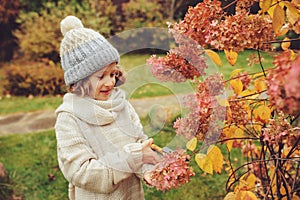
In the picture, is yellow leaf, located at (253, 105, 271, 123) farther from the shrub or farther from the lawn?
the shrub

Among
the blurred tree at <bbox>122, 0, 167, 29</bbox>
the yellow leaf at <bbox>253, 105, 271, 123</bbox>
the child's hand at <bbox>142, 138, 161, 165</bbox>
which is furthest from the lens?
the blurred tree at <bbox>122, 0, 167, 29</bbox>

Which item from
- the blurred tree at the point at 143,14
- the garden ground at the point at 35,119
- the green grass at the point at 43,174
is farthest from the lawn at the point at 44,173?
the blurred tree at the point at 143,14

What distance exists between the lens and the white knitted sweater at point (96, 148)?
1771mm

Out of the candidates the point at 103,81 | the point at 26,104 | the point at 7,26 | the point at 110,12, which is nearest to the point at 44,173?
the point at 103,81

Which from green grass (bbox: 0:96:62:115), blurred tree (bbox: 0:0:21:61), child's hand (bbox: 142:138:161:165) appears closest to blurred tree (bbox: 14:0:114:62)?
blurred tree (bbox: 0:0:21:61)

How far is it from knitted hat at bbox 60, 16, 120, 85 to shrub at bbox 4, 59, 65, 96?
4316mm

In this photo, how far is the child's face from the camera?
1779 mm

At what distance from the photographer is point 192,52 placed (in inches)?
59.3

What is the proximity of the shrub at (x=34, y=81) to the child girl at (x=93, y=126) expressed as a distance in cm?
430

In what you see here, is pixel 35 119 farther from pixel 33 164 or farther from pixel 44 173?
pixel 44 173

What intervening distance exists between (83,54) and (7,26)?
6.33m

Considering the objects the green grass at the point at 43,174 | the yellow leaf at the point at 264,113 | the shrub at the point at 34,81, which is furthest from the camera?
the shrub at the point at 34,81

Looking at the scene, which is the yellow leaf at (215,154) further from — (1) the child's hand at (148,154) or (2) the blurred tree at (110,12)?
(2) the blurred tree at (110,12)

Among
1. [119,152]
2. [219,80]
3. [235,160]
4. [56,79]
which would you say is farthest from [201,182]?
[56,79]
